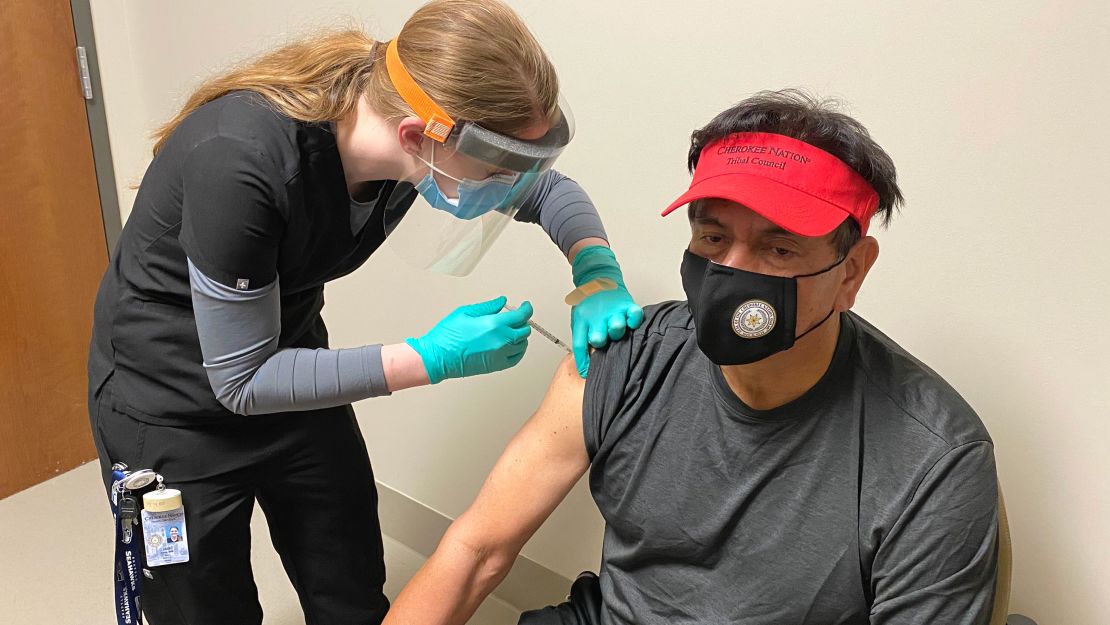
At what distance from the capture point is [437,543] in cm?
259

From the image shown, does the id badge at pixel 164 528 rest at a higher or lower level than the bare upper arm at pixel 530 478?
lower

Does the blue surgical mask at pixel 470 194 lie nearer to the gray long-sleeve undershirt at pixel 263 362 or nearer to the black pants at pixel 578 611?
the gray long-sleeve undershirt at pixel 263 362

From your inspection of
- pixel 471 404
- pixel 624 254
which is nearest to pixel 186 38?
pixel 471 404

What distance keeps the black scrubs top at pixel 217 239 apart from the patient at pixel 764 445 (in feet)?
1.45

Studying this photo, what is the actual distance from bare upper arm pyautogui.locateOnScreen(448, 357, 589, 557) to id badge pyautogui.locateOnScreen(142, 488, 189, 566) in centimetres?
48

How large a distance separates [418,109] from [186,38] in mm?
1579

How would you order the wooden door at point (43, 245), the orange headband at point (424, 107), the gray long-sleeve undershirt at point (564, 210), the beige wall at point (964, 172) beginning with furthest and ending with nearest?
the wooden door at point (43, 245) < the gray long-sleeve undershirt at point (564, 210) < the beige wall at point (964, 172) < the orange headband at point (424, 107)

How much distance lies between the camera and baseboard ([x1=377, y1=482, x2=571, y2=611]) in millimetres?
2299

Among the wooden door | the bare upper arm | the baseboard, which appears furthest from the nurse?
the wooden door

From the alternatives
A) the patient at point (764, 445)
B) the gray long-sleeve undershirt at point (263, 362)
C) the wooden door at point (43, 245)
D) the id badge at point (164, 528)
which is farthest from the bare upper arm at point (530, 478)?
the wooden door at point (43, 245)

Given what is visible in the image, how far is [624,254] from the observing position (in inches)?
74.4

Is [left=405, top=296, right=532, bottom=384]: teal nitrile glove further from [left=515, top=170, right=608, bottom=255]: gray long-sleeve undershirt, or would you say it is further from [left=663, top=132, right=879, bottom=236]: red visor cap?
[left=663, top=132, right=879, bottom=236]: red visor cap

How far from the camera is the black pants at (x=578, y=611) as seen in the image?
1.49 m

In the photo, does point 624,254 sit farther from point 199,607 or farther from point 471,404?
point 199,607
